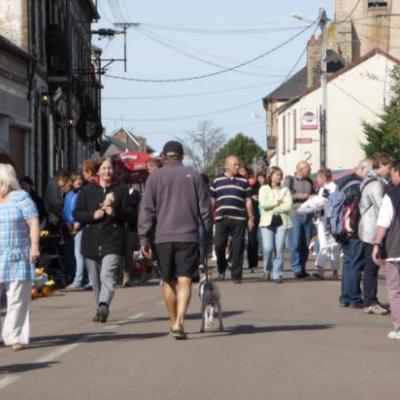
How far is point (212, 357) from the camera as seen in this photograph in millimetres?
10953

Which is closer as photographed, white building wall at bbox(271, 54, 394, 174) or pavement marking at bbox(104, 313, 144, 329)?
pavement marking at bbox(104, 313, 144, 329)

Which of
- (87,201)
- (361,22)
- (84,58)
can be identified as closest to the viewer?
(87,201)

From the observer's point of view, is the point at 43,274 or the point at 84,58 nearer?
the point at 43,274

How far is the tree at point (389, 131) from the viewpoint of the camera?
174 ft

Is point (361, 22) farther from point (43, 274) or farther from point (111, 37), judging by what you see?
point (43, 274)

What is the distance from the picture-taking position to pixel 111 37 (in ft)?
158

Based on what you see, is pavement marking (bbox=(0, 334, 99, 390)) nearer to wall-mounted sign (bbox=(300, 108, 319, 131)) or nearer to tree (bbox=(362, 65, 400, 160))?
wall-mounted sign (bbox=(300, 108, 319, 131))

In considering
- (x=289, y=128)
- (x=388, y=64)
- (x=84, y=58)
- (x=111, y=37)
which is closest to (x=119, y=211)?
(x=111, y=37)

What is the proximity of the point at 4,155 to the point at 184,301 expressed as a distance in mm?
4803

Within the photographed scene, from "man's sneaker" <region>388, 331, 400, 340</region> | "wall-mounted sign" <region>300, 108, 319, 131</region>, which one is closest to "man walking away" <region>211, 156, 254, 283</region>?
"man's sneaker" <region>388, 331, 400, 340</region>

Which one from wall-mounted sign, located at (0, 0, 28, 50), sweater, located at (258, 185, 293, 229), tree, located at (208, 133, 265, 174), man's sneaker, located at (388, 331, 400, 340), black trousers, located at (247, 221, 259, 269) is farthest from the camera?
tree, located at (208, 133, 265, 174)

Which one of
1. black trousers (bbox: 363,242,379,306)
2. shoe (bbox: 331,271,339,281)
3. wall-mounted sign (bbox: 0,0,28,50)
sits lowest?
shoe (bbox: 331,271,339,281)

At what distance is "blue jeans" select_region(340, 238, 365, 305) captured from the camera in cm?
1568

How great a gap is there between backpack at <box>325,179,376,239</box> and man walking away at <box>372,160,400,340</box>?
2633 mm
